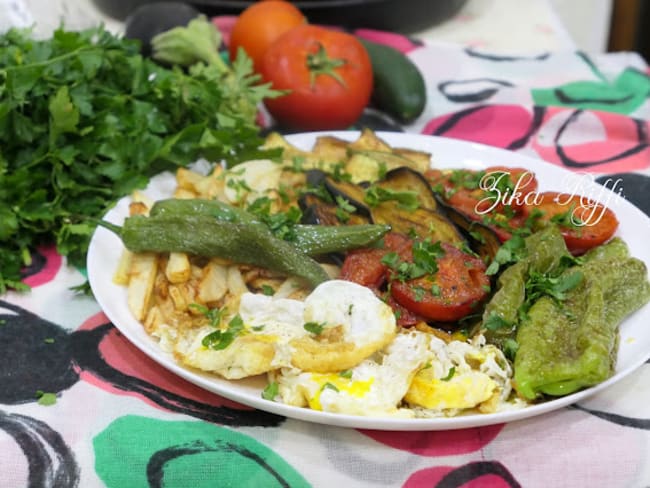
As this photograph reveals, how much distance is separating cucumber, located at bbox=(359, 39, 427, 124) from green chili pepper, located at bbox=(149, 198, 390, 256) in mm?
906

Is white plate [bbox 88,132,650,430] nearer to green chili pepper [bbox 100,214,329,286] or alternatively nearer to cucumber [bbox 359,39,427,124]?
green chili pepper [bbox 100,214,329,286]

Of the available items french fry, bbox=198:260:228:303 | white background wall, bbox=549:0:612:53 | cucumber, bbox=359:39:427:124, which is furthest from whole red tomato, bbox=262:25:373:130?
white background wall, bbox=549:0:612:53

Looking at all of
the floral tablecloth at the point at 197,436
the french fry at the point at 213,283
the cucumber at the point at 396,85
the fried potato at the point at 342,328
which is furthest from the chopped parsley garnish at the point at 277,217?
the cucumber at the point at 396,85

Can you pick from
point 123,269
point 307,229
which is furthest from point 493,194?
point 123,269

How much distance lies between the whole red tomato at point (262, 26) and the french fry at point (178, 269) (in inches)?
41.5

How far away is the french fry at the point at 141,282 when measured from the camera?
1433 millimetres

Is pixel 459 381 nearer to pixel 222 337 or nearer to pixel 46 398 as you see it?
pixel 222 337

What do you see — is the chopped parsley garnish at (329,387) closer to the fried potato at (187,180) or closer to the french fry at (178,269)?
the french fry at (178,269)

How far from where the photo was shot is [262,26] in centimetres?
245

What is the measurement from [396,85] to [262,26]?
0.46 metres

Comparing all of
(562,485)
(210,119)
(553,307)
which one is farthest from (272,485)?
(210,119)

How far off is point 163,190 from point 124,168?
0.10 metres

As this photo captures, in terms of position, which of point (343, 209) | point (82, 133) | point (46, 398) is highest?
point (82, 133)

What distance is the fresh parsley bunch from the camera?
1.68m
